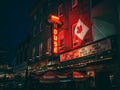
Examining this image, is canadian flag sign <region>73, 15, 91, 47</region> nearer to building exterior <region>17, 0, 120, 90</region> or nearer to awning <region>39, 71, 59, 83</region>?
building exterior <region>17, 0, 120, 90</region>

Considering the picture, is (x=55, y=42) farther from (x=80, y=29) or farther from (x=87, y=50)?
(x=87, y=50)

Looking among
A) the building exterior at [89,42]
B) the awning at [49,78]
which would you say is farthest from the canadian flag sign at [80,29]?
the awning at [49,78]

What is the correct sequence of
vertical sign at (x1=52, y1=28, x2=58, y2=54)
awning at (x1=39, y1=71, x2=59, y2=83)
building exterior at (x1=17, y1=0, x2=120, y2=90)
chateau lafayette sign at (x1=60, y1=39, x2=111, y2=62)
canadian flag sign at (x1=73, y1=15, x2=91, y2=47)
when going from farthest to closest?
vertical sign at (x1=52, y1=28, x2=58, y2=54) < canadian flag sign at (x1=73, y1=15, x2=91, y2=47) < awning at (x1=39, y1=71, x2=59, y2=83) < building exterior at (x1=17, y1=0, x2=120, y2=90) < chateau lafayette sign at (x1=60, y1=39, x2=111, y2=62)

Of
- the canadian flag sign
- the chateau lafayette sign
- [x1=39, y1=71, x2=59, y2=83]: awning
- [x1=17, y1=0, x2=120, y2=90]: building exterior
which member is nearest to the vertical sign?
[x1=17, y1=0, x2=120, y2=90]: building exterior

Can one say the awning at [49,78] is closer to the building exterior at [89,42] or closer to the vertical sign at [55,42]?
the building exterior at [89,42]

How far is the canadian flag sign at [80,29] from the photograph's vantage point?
52.8ft

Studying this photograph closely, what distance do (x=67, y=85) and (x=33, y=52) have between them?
512 inches

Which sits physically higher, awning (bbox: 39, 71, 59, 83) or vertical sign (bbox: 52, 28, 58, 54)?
vertical sign (bbox: 52, 28, 58, 54)

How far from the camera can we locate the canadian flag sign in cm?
1609

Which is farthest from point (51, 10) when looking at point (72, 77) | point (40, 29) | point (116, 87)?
point (116, 87)

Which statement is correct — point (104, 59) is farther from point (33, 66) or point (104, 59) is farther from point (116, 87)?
point (33, 66)

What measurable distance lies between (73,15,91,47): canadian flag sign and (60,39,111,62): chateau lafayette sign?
1.63 metres

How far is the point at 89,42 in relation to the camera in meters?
15.5

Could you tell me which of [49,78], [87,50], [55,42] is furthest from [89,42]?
[49,78]
